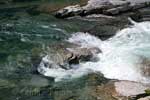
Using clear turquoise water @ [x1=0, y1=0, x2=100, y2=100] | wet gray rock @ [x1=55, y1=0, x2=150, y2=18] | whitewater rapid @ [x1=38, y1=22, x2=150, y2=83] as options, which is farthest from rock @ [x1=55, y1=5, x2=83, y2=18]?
Result: whitewater rapid @ [x1=38, y1=22, x2=150, y2=83]

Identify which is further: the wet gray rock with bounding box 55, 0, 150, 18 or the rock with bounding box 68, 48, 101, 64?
the wet gray rock with bounding box 55, 0, 150, 18

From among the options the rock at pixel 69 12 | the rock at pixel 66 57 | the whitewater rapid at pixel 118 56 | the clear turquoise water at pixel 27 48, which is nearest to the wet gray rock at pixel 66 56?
the rock at pixel 66 57

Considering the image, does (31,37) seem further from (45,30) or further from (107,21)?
(107,21)

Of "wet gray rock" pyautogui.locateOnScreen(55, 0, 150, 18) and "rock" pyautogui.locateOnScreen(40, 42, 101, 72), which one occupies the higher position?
"wet gray rock" pyautogui.locateOnScreen(55, 0, 150, 18)

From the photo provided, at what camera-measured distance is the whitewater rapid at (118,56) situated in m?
11.7

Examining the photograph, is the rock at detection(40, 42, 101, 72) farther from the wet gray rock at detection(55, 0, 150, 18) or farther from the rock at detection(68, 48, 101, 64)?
the wet gray rock at detection(55, 0, 150, 18)

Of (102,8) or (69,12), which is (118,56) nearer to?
(102,8)

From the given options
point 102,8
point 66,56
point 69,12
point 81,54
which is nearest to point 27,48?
point 66,56

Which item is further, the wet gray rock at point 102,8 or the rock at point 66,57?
the wet gray rock at point 102,8

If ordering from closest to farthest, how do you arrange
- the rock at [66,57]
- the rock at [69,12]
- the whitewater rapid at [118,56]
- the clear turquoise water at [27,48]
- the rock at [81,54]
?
the clear turquoise water at [27,48] < the whitewater rapid at [118,56] < the rock at [66,57] < the rock at [81,54] < the rock at [69,12]

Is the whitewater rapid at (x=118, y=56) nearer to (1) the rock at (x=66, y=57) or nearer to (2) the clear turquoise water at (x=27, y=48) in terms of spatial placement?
(1) the rock at (x=66, y=57)

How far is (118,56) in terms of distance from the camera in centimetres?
1322

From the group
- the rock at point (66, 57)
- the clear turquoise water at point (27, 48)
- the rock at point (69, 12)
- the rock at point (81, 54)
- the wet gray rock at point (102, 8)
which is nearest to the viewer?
the clear turquoise water at point (27, 48)

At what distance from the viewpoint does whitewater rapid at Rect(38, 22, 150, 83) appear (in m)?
11.7
